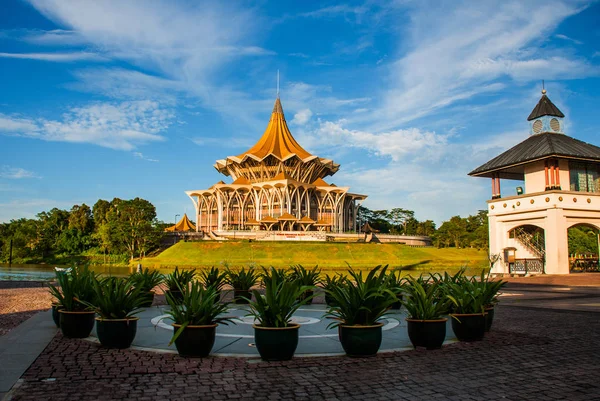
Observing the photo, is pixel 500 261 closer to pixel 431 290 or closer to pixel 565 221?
pixel 565 221

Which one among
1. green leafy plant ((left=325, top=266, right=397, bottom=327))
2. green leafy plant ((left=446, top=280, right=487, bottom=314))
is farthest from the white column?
green leafy plant ((left=325, top=266, right=397, bottom=327))

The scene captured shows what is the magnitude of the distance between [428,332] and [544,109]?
29.8m

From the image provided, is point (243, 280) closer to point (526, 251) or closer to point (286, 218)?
point (526, 251)

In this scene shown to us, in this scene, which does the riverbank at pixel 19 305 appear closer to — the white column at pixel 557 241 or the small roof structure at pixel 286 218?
the white column at pixel 557 241

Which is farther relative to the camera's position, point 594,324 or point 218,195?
point 218,195

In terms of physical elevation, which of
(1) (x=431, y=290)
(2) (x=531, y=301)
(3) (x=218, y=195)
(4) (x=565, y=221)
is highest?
(3) (x=218, y=195)

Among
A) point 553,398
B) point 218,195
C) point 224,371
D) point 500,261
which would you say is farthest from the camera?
point 218,195

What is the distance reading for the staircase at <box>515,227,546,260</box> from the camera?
104ft

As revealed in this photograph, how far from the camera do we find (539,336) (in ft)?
30.3

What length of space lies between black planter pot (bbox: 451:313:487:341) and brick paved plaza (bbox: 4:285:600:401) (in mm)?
222

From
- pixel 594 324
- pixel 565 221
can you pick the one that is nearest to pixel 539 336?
pixel 594 324

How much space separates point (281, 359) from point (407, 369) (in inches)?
74.6

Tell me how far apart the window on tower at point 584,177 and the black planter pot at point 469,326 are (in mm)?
25526

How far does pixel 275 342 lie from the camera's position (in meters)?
7.00
